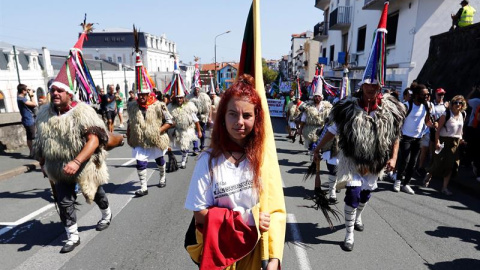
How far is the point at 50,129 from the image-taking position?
3332 mm

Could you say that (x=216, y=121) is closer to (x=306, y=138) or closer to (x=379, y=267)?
(x=379, y=267)

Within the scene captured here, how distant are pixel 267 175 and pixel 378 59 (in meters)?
2.38

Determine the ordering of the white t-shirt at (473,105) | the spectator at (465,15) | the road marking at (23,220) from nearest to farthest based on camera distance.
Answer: the road marking at (23,220), the white t-shirt at (473,105), the spectator at (465,15)

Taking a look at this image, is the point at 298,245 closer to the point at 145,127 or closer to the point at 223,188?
the point at 223,188

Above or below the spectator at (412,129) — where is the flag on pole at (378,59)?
above

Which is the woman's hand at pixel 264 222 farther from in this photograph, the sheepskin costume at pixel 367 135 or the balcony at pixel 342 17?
the balcony at pixel 342 17

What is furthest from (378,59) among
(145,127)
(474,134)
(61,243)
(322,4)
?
(322,4)

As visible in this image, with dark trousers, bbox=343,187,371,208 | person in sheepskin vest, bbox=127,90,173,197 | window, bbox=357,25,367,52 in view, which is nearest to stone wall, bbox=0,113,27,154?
person in sheepskin vest, bbox=127,90,173,197

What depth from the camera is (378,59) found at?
329cm

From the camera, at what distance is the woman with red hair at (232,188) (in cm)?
167

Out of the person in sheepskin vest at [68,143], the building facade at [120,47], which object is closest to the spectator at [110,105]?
the person in sheepskin vest at [68,143]

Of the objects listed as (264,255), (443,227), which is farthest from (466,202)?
(264,255)

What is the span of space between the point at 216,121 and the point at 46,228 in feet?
12.3

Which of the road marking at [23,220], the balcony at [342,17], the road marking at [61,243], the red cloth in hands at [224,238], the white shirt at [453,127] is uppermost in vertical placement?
the balcony at [342,17]
